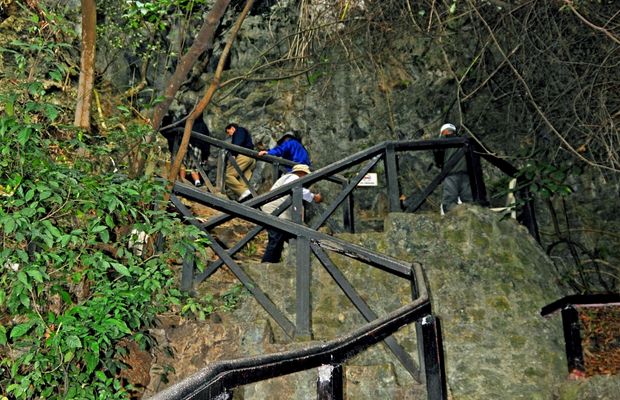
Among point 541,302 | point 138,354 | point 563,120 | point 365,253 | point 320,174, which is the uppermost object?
point 563,120

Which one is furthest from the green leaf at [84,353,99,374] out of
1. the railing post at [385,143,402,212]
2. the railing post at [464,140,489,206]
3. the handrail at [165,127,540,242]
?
the railing post at [464,140,489,206]

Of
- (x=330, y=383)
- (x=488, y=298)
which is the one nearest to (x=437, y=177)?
(x=488, y=298)

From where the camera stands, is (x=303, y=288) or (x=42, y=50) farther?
(x=303, y=288)

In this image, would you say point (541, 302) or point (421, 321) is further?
point (541, 302)

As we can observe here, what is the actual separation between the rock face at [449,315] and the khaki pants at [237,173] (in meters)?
4.47

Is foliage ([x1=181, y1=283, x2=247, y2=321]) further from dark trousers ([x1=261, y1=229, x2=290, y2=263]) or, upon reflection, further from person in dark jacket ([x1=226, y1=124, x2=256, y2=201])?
person in dark jacket ([x1=226, y1=124, x2=256, y2=201])

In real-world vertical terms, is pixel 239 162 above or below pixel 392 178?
above

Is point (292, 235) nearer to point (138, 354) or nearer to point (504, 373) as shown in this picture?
point (138, 354)

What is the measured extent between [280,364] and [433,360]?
1287 mm

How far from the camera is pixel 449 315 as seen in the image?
5086mm

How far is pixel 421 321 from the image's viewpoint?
290cm

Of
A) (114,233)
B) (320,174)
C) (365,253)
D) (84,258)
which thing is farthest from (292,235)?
(84,258)

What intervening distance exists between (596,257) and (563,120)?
5.87 feet

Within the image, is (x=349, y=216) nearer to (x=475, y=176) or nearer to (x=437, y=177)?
(x=437, y=177)
